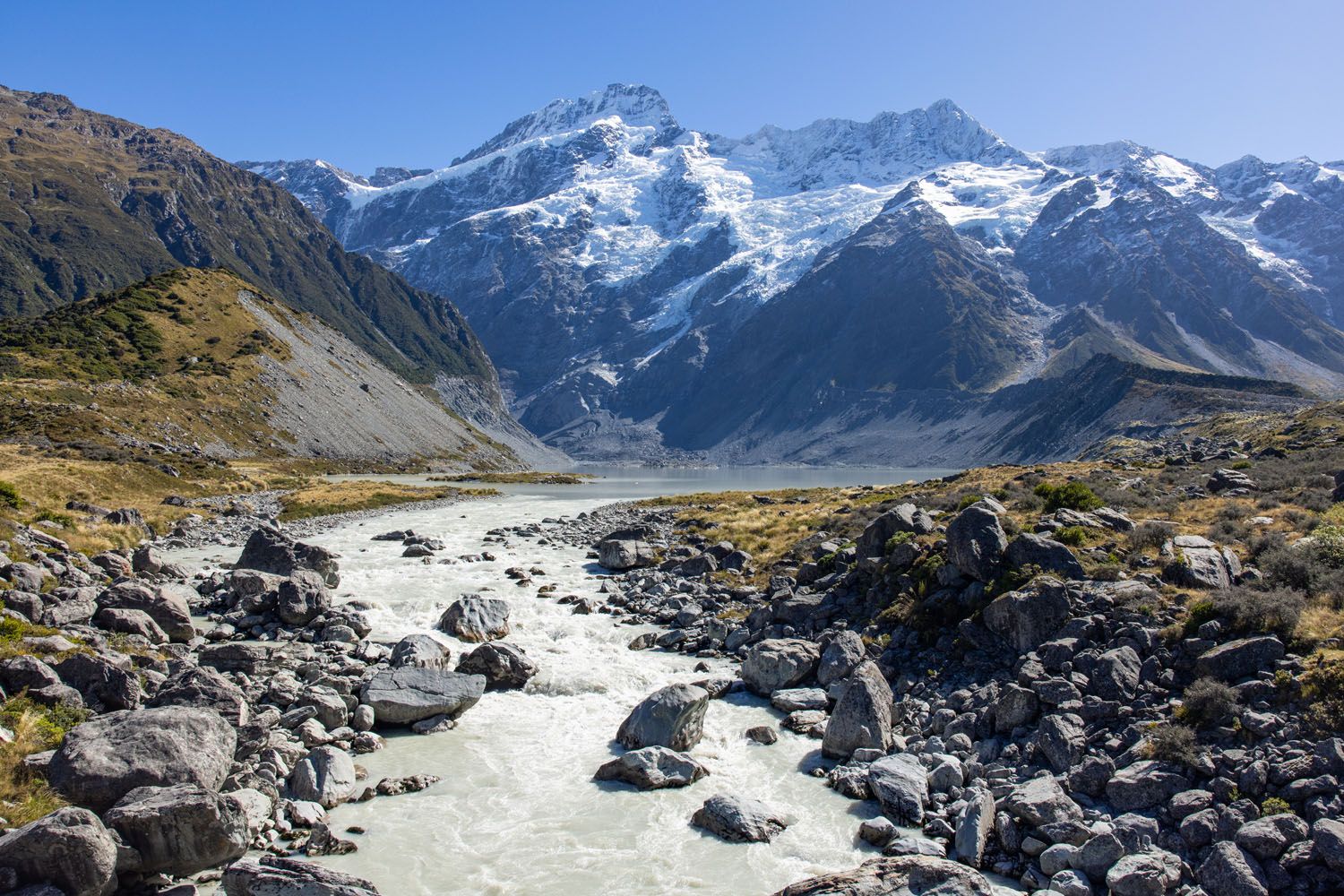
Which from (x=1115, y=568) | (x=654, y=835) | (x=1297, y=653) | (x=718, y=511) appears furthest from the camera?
(x=718, y=511)

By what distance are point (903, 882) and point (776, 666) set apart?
12.9 m

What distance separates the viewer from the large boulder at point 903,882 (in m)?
12.1

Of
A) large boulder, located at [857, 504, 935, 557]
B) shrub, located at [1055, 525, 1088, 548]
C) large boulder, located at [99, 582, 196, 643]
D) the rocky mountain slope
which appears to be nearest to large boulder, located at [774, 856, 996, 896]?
shrub, located at [1055, 525, 1088, 548]

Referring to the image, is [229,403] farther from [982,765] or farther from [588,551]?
[982,765]

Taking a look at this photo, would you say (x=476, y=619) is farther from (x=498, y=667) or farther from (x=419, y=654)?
(x=419, y=654)

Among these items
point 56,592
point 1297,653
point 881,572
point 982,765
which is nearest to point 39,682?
point 56,592

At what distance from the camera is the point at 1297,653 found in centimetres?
1780

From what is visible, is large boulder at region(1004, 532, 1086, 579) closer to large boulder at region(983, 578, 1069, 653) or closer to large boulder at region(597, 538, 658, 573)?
large boulder at region(983, 578, 1069, 653)

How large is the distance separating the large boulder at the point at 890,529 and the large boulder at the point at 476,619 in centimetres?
1590

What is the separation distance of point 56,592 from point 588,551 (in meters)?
33.4

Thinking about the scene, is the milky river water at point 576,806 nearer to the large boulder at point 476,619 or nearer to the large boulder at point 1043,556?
the large boulder at point 476,619

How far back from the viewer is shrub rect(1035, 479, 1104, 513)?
34.1 metres

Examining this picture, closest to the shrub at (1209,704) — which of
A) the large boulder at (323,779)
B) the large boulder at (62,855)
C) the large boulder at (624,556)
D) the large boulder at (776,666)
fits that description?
the large boulder at (776,666)

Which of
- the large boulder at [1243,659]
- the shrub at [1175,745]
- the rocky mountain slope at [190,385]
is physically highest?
the rocky mountain slope at [190,385]
